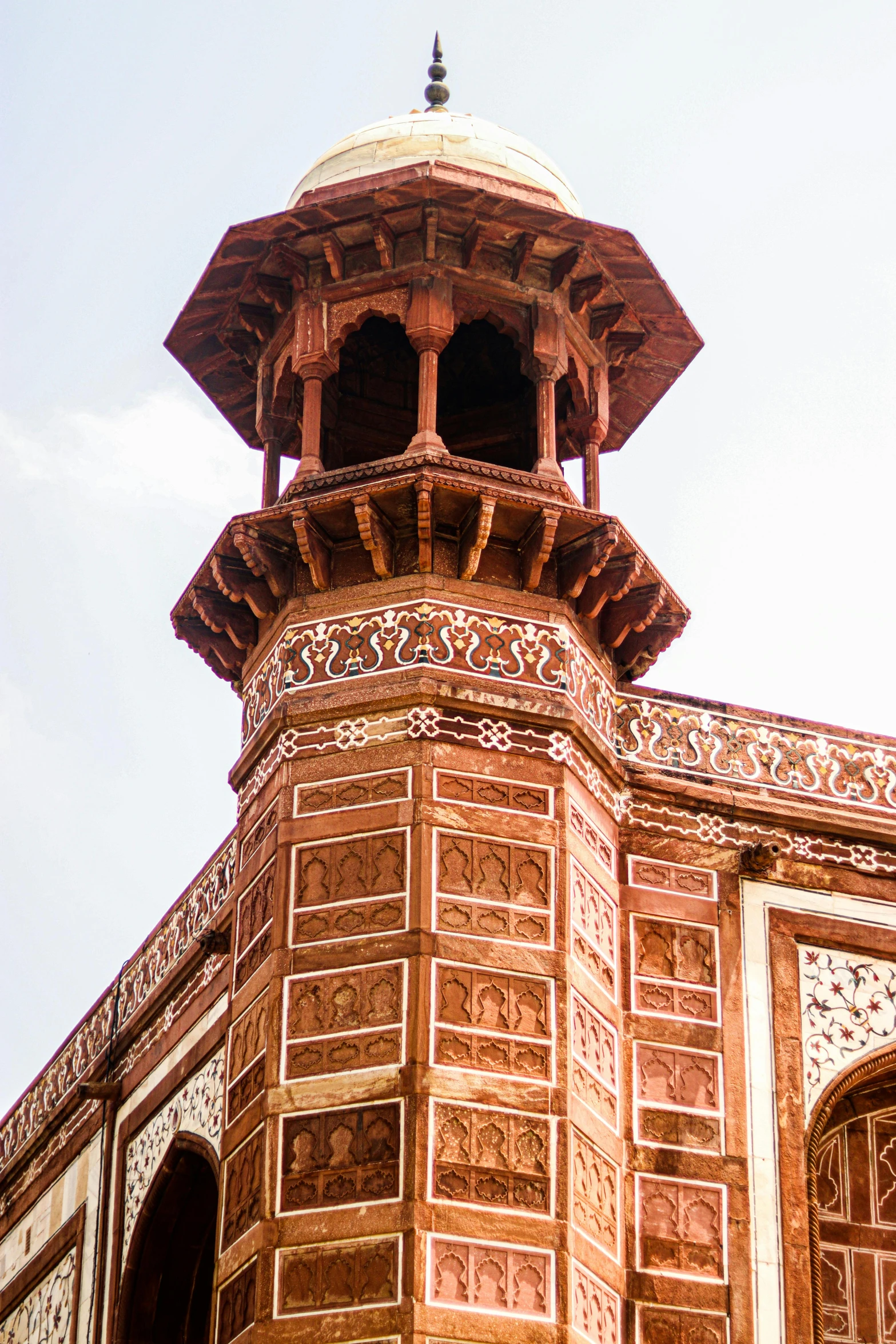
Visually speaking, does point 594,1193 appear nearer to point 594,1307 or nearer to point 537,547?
point 594,1307

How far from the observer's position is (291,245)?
16812mm

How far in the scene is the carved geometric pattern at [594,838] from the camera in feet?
50.0

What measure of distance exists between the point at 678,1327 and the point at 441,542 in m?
4.87

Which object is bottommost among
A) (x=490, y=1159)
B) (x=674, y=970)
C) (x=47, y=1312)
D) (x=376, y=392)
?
(x=490, y=1159)

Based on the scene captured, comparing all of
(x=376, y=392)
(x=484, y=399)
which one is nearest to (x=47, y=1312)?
(x=376, y=392)

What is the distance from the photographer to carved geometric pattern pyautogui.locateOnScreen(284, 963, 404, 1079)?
14.0 metres

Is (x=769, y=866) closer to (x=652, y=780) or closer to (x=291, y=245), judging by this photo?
(x=652, y=780)

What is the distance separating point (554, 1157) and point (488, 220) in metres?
6.17

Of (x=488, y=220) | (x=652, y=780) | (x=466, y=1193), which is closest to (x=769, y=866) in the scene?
(x=652, y=780)

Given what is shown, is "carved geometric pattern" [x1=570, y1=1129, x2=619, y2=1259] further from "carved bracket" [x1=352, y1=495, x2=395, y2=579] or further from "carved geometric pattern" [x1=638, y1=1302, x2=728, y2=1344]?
"carved bracket" [x1=352, y1=495, x2=395, y2=579]

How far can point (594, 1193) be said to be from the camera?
46.4ft

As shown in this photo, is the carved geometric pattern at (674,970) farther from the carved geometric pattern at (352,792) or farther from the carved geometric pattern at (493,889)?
the carved geometric pattern at (352,792)

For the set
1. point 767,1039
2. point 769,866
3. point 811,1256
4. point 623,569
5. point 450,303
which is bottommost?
point 811,1256

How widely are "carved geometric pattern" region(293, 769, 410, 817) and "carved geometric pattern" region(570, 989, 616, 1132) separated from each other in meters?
1.56
